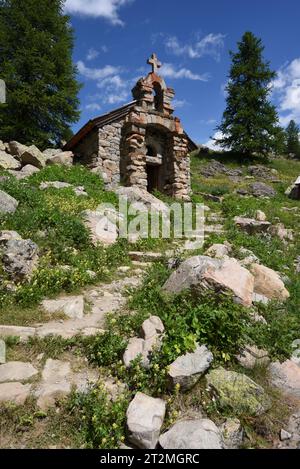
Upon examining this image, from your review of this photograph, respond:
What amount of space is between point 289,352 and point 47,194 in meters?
9.28

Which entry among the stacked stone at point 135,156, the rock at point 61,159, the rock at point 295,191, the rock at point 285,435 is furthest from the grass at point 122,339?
the rock at point 295,191

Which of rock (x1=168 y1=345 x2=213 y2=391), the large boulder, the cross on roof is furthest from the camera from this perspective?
the cross on roof

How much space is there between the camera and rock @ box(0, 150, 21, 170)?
15379mm

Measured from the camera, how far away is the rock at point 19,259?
6484 millimetres

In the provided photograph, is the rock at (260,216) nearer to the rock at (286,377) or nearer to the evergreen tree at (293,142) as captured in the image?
the rock at (286,377)

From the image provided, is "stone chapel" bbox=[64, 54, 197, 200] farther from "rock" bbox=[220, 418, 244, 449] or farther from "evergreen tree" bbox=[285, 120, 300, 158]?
"evergreen tree" bbox=[285, 120, 300, 158]

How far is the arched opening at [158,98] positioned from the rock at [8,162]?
781 centimetres

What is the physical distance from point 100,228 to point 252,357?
5.98 m

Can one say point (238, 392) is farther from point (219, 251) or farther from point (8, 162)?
point (8, 162)

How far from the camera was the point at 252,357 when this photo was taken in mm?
4844

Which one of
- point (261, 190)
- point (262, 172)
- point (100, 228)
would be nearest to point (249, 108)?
point (262, 172)

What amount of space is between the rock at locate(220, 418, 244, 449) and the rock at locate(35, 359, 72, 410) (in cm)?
189

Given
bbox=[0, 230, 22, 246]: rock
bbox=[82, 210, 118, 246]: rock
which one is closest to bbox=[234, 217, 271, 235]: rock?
bbox=[82, 210, 118, 246]: rock
